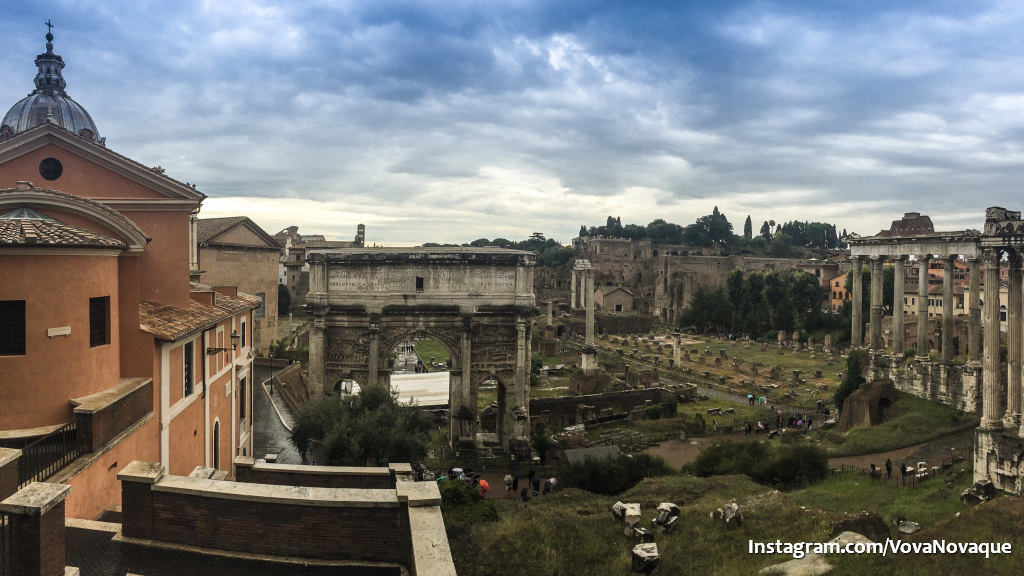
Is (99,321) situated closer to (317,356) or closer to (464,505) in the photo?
(464,505)

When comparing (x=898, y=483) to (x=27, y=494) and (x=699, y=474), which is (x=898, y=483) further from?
(x=27, y=494)

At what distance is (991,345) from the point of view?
59.3 feet

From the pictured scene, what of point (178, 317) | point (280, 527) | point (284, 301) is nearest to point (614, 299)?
point (284, 301)

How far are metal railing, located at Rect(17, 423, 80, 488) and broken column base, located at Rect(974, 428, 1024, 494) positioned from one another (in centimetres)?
1934

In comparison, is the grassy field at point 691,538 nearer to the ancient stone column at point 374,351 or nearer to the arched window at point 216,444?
the arched window at point 216,444

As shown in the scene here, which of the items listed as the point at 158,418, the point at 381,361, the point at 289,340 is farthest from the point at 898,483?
the point at 289,340

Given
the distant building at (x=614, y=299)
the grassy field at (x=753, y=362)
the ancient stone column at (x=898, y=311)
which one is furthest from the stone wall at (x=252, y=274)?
the distant building at (x=614, y=299)

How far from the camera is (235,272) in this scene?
124ft

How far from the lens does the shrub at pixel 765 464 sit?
16.7 m

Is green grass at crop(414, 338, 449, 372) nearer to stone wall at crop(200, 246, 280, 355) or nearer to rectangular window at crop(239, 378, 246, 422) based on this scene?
stone wall at crop(200, 246, 280, 355)

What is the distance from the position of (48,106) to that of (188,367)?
47.2 ft

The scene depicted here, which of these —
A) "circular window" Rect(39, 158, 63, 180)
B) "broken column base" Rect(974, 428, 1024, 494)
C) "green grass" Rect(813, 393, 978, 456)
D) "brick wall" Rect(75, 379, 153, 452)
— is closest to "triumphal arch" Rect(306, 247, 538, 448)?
"circular window" Rect(39, 158, 63, 180)

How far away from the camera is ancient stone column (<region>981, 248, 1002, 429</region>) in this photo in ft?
58.5

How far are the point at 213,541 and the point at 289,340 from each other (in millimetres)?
41877
